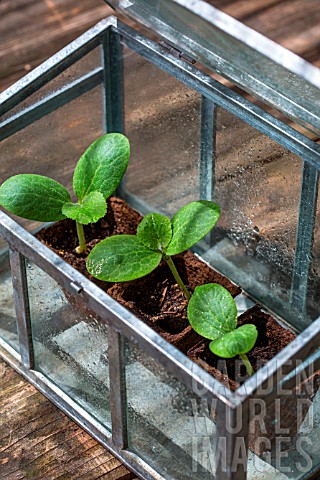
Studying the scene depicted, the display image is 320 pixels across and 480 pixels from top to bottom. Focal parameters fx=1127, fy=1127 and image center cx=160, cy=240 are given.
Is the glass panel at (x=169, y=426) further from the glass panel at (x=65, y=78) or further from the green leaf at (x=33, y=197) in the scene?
the glass panel at (x=65, y=78)

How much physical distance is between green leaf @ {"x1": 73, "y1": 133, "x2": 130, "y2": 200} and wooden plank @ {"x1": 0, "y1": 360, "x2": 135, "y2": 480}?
32cm

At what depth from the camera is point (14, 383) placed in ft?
5.58

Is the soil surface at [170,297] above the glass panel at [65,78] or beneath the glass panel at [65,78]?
beneath

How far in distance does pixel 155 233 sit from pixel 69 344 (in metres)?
0.20

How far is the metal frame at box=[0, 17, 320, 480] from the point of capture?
1310 millimetres

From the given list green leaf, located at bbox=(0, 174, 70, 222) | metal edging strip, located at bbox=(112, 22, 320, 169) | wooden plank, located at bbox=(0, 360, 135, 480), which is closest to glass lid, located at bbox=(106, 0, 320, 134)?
metal edging strip, located at bbox=(112, 22, 320, 169)

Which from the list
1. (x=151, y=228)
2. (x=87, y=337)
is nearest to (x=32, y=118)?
(x=151, y=228)

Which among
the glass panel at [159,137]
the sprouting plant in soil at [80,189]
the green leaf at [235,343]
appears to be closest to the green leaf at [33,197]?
the sprouting plant in soil at [80,189]

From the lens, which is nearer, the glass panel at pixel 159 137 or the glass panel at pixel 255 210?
the glass panel at pixel 255 210

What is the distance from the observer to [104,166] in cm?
166

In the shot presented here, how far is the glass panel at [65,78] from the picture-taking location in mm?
1748

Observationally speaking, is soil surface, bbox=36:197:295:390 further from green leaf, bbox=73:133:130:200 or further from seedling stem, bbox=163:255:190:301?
green leaf, bbox=73:133:130:200

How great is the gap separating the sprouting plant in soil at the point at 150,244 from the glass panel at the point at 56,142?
282 mm

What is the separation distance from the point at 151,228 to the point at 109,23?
1.27 feet
